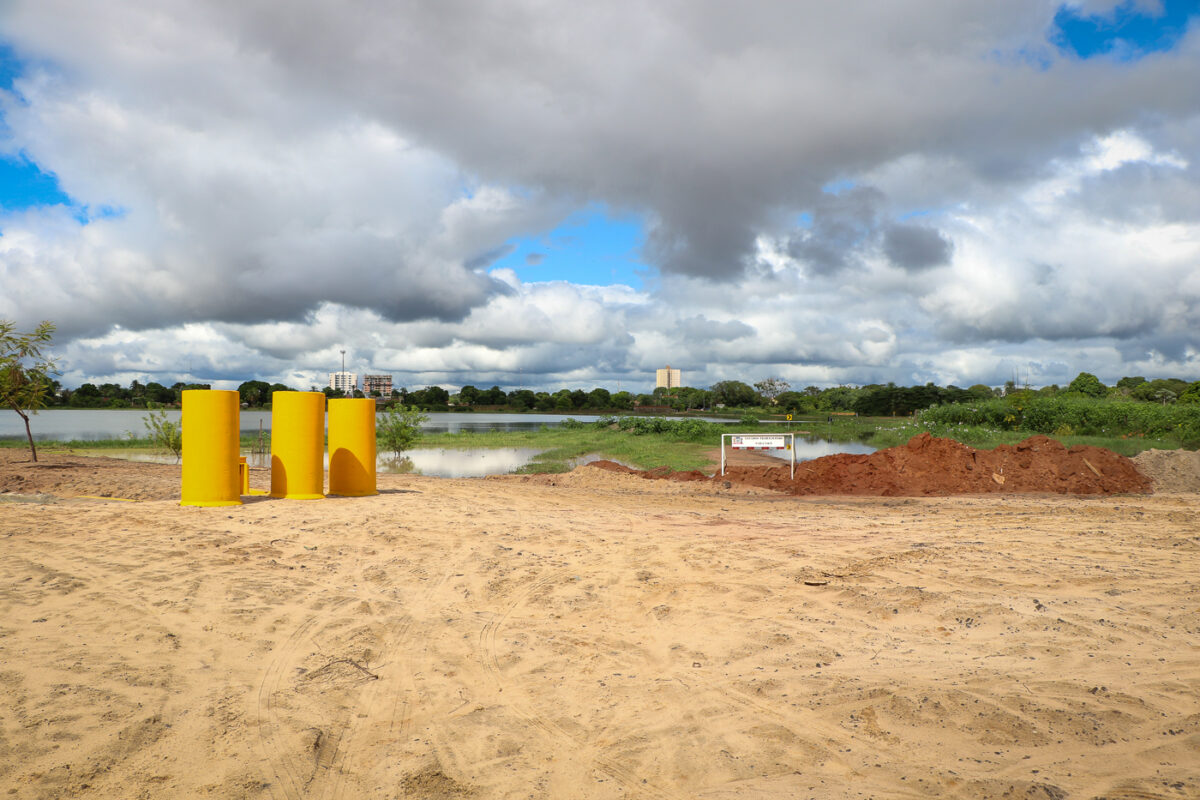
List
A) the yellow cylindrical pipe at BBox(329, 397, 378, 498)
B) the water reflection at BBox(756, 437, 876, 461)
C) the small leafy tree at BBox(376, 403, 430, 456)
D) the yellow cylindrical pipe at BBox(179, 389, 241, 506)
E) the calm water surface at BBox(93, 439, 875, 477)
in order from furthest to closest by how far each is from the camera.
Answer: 1. the water reflection at BBox(756, 437, 876, 461)
2. the small leafy tree at BBox(376, 403, 430, 456)
3. the calm water surface at BBox(93, 439, 875, 477)
4. the yellow cylindrical pipe at BBox(329, 397, 378, 498)
5. the yellow cylindrical pipe at BBox(179, 389, 241, 506)

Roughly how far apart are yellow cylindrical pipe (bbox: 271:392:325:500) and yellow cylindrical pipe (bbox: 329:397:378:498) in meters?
0.55

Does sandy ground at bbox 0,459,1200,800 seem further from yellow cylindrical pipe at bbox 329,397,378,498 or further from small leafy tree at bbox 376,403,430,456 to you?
small leafy tree at bbox 376,403,430,456

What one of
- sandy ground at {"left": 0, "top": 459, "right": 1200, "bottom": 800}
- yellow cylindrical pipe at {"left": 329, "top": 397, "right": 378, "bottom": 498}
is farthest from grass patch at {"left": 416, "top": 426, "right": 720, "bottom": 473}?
sandy ground at {"left": 0, "top": 459, "right": 1200, "bottom": 800}

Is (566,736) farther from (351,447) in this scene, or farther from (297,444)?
(351,447)

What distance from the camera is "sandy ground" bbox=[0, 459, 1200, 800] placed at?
3318mm

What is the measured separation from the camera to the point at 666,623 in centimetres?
559

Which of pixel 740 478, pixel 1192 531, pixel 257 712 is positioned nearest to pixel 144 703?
pixel 257 712

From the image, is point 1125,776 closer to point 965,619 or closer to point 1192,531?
point 965,619

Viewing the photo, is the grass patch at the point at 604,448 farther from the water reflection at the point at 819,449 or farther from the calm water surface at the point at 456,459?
the water reflection at the point at 819,449

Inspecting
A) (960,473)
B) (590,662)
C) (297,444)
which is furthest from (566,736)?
(960,473)

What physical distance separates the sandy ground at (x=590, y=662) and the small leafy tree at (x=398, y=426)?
58.4 feet

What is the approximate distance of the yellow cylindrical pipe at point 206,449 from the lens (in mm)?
10211

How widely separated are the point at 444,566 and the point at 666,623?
2.85 meters

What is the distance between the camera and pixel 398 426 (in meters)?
26.8
